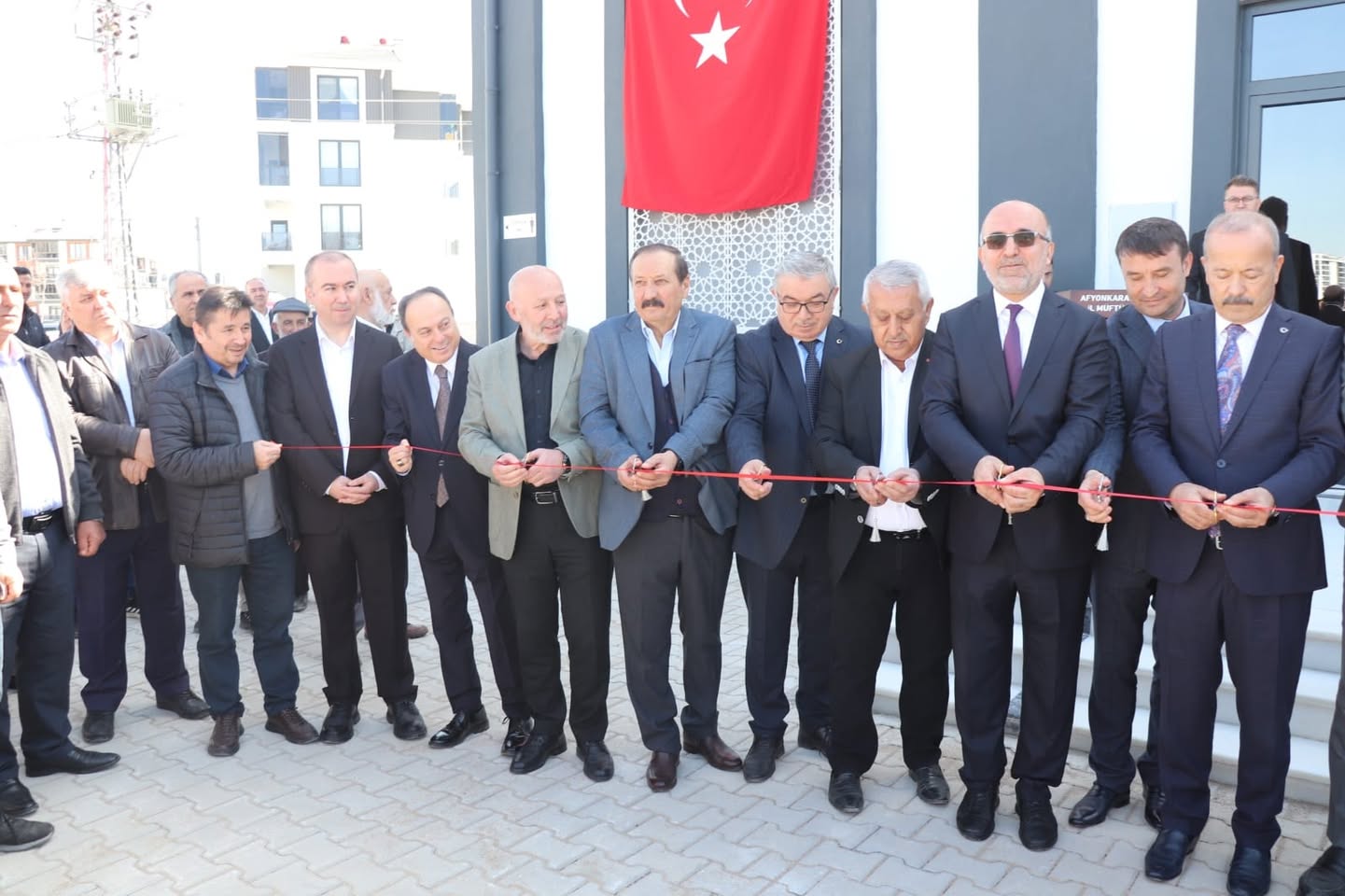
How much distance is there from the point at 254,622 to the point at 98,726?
0.91 meters

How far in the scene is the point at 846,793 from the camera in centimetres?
395

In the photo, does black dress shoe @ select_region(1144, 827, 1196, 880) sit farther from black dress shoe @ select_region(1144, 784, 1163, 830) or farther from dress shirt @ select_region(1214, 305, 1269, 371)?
dress shirt @ select_region(1214, 305, 1269, 371)

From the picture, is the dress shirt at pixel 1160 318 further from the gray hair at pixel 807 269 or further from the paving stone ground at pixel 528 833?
the paving stone ground at pixel 528 833

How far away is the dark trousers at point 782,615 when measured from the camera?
4.27m

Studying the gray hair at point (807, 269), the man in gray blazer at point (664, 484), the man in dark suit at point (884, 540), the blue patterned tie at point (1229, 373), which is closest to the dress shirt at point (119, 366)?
the man in gray blazer at point (664, 484)

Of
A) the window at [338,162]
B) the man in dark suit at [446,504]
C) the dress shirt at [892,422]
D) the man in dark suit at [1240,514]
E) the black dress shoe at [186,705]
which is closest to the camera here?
the man in dark suit at [1240,514]

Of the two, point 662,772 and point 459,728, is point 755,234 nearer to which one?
point 459,728

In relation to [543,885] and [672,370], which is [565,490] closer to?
[672,370]

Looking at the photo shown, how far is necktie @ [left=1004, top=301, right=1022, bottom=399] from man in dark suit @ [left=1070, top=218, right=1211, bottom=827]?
325mm

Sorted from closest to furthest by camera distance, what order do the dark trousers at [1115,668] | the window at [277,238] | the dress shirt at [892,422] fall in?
the dark trousers at [1115,668] → the dress shirt at [892,422] → the window at [277,238]

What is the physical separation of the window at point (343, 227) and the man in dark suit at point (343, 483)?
1753 inches

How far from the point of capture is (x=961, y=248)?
6.85 meters

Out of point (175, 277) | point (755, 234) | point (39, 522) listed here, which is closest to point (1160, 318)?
point (755, 234)

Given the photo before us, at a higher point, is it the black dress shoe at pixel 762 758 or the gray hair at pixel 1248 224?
the gray hair at pixel 1248 224
